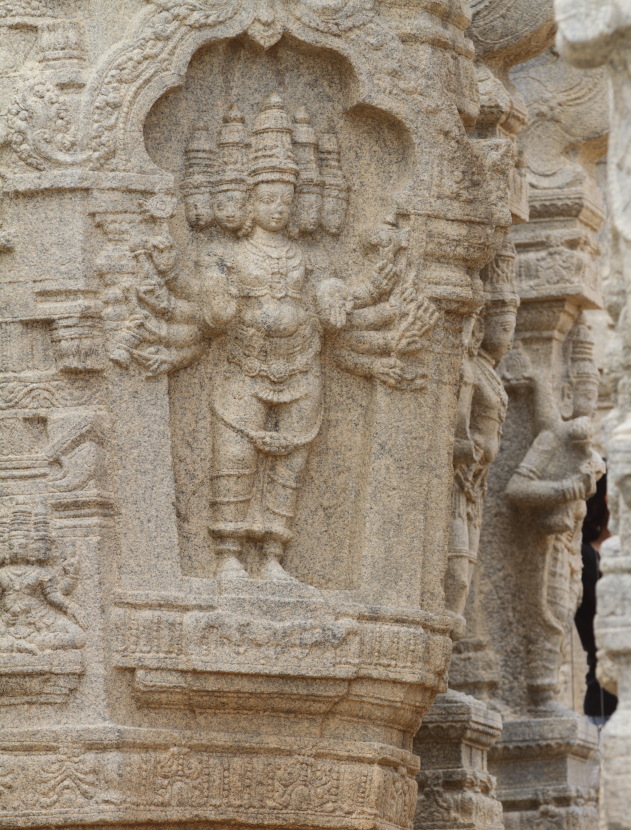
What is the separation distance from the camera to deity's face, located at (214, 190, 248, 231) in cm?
1173

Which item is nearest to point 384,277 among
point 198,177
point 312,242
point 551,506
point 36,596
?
point 312,242

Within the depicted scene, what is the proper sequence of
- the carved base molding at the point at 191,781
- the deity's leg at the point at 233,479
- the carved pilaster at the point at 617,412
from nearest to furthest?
1. the carved pilaster at the point at 617,412
2. the carved base molding at the point at 191,781
3. the deity's leg at the point at 233,479

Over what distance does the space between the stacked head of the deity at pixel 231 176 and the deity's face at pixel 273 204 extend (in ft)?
0.31

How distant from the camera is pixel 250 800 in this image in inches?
450

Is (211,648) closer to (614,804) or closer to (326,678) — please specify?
(326,678)

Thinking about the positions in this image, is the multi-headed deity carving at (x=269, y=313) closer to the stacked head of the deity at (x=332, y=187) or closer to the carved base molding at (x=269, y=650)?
the stacked head of the deity at (x=332, y=187)

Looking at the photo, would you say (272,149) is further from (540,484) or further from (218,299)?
(540,484)

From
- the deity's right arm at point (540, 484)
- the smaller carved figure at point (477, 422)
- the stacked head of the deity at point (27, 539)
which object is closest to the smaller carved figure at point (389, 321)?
the smaller carved figure at point (477, 422)

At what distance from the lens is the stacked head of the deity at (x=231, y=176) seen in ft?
38.5

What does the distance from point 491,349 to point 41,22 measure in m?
3.26

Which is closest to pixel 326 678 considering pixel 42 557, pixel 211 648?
pixel 211 648

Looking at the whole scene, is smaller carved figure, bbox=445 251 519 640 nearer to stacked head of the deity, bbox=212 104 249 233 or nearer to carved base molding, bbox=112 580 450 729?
carved base molding, bbox=112 580 450 729

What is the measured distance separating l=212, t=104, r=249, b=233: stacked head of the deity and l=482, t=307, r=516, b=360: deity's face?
2134mm

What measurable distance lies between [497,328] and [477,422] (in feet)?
1.77
